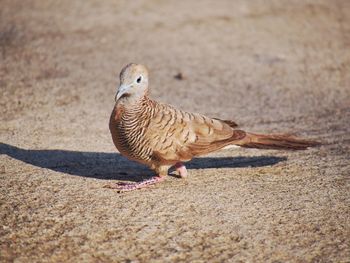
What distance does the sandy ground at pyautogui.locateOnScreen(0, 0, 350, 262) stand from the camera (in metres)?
3.61

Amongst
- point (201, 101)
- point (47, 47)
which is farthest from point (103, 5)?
point (201, 101)

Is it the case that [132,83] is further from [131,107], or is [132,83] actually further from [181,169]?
[181,169]

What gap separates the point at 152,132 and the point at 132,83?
439mm

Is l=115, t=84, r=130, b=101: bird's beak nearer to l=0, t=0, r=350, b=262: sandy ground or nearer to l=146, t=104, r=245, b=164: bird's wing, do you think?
l=146, t=104, r=245, b=164: bird's wing

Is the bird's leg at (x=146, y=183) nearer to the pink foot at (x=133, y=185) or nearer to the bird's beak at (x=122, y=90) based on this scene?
the pink foot at (x=133, y=185)

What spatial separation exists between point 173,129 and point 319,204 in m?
1.34

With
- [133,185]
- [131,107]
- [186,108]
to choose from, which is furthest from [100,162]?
[186,108]

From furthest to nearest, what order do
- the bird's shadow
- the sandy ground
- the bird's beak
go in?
the bird's shadow, the bird's beak, the sandy ground

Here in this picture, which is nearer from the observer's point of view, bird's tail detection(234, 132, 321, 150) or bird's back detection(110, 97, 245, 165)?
bird's back detection(110, 97, 245, 165)

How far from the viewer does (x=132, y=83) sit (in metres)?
4.27

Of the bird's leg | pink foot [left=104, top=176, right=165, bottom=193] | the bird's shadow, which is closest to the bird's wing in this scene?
the bird's leg

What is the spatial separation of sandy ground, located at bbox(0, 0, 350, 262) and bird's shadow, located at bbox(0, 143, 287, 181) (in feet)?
0.07

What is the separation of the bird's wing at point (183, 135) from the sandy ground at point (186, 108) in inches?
12.3

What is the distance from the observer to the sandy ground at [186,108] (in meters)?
3.61
